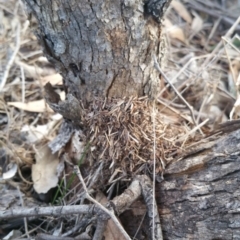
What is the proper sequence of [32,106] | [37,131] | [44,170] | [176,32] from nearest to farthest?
[44,170] < [37,131] < [32,106] < [176,32]

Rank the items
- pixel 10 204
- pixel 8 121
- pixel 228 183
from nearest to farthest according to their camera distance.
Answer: pixel 228 183
pixel 10 204
pixel 8 121

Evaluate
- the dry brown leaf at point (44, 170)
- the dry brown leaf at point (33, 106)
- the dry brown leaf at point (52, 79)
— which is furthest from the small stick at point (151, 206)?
the dry brown leaf at point (52, 79)

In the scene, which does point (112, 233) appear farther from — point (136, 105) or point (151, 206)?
point (136, 105)

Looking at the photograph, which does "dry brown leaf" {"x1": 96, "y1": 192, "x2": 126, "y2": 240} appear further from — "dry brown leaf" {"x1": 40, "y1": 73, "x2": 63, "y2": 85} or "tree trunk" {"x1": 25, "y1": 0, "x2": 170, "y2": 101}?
"dry brown leaf" {"x1": 40, "y1": 73, "x2": 63, "y2": 85}

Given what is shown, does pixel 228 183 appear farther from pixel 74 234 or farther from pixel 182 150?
pixel 74 234

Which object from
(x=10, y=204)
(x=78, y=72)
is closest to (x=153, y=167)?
(x=78, y=72)

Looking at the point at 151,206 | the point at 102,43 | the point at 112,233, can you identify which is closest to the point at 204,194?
the point at 151,206
